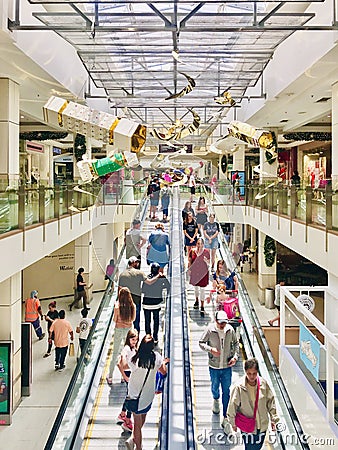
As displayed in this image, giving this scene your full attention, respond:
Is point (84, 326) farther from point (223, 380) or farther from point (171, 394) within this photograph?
point (223, 380)

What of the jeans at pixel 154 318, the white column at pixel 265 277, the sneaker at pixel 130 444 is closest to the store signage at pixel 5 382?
the jeans at pixel 154 318

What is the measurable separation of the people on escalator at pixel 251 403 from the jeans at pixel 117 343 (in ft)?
7.02

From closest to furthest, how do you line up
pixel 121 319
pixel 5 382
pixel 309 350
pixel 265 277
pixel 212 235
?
pixel 212 235
pixel 309 350
pixel 121 319
pixel 5 382
pixel 265 277

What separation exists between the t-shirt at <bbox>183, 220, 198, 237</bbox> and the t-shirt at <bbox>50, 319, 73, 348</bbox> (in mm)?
5890

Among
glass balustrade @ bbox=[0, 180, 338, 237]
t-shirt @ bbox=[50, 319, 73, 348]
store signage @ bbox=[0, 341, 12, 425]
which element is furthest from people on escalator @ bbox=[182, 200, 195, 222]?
t-shirt @ bbox=[50, 319, 73, 348]

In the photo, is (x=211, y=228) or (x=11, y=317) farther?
(x=11, y=317)

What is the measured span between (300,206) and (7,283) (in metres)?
6.30

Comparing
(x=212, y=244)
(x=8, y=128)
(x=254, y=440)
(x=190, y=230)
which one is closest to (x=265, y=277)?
(x=8, y=128)

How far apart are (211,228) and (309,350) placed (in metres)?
1.65

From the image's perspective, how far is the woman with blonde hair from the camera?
6.02 metres

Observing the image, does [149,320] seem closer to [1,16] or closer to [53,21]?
[1,16]

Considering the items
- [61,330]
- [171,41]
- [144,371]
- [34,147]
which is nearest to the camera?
[144,371]

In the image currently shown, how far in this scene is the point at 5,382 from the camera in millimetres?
9383

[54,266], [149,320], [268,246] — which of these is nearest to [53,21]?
[149,320]
